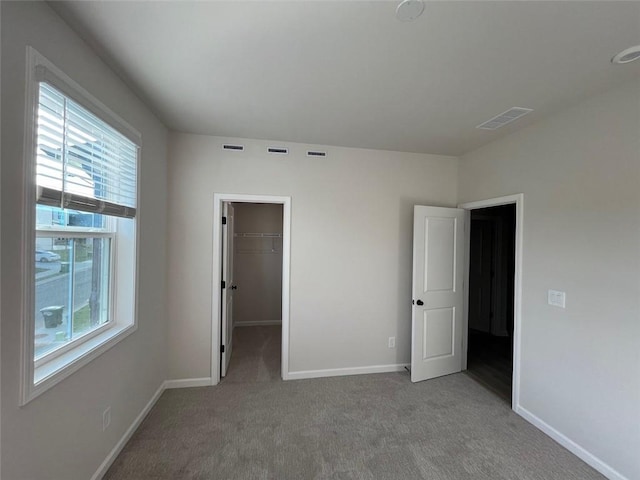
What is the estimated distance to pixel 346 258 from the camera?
3176 millimetres

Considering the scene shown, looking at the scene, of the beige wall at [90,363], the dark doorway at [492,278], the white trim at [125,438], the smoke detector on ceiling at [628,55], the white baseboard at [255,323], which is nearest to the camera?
the beige wall at [90,363]

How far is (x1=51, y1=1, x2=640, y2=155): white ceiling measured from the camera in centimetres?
129

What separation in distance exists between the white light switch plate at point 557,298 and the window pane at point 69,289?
11.4 ft

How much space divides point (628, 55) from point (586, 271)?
1.40m

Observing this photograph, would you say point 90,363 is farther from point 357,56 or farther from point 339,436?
point 357,56

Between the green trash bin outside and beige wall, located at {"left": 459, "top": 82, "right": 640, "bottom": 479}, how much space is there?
3509mm

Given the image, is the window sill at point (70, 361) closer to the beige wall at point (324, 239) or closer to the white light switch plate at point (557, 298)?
the beige wall at point (324, 239)

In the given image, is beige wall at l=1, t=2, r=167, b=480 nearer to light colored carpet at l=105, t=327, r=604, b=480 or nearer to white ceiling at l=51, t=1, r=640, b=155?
white ceiling at l=51, t=1, r=640, b=155

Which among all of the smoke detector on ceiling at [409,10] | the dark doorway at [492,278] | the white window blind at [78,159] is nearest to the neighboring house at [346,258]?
the white window blind at [78,159]

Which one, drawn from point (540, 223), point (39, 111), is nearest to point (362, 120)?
point (540, 223)

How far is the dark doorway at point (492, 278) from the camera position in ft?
14.7

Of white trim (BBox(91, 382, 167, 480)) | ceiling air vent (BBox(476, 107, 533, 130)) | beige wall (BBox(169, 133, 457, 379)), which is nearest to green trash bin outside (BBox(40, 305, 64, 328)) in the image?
white trim (BBox(91, 382, 167, 480))

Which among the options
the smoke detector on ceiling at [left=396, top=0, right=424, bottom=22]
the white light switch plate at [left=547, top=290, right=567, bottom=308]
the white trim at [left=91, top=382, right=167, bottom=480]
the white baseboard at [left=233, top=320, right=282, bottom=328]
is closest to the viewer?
the smoke detector on ceiling at [left=396, top=0, right=424, bottom=22]

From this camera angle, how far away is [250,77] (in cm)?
183
